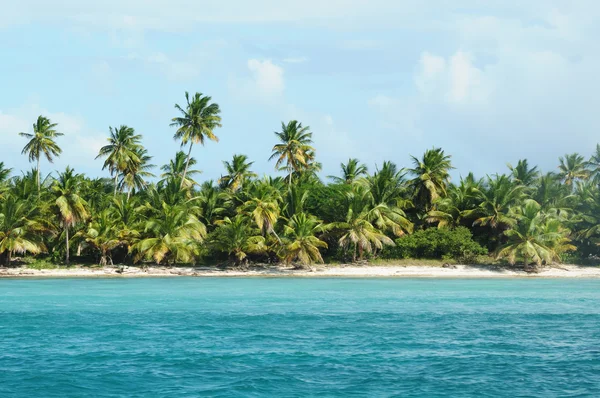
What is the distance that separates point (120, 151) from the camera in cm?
5844

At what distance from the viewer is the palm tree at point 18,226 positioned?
4656 cm

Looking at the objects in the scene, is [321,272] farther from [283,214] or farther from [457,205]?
[457,205]

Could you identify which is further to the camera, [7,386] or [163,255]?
[163,255]

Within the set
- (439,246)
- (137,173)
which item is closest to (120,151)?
(137,173)

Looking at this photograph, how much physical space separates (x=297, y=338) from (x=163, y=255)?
2967 centimetres

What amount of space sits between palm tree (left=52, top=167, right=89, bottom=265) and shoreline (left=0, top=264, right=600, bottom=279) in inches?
150

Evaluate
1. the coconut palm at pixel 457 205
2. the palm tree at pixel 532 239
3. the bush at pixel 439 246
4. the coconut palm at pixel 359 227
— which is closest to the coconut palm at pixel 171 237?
the coconut palm at pixel 359 227

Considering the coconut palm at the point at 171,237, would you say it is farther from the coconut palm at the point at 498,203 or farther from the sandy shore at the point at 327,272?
the coconut palm at the point at 498,203

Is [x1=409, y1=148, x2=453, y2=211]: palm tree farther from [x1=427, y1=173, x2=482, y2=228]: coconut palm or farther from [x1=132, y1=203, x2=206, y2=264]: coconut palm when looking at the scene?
[x1=132, y1=203, x2=206, y2=264]: coconut palm

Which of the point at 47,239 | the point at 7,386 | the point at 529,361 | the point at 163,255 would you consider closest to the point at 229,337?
the point at 7,386

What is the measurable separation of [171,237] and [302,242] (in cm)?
983

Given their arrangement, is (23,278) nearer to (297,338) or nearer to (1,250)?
Answer: (1,250)

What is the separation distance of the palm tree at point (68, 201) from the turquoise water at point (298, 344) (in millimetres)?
14318

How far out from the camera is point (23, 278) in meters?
45.4
